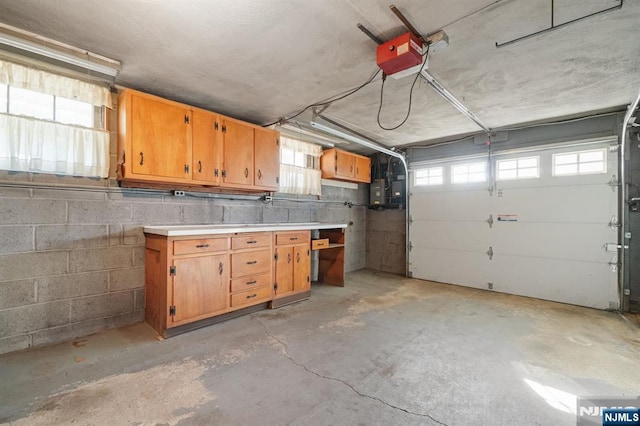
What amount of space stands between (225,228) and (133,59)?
68.3 inches

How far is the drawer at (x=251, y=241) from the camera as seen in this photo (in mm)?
3062

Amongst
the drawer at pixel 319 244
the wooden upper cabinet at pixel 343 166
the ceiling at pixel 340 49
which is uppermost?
the ceiling at pixel 340 49

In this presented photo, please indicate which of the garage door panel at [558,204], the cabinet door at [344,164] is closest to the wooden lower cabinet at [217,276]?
the cabinet door at [344,164]

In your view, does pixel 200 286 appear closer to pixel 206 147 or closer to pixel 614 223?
pixel 206 147

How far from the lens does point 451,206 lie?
4.89m

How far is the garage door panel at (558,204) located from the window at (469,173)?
17.7 inches

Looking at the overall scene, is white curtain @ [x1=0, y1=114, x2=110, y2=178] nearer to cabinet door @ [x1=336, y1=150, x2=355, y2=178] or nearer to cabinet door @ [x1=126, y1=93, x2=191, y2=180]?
cabinet door @ [x1=126, y1=93, x2=191, y2=180]

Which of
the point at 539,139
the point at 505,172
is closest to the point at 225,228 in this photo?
the point at 505,172

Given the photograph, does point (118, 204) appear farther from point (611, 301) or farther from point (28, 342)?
point (611, 301)

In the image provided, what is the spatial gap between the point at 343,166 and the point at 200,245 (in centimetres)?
312

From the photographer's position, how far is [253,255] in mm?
3227

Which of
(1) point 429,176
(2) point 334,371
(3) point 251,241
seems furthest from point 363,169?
(2) point 334,371

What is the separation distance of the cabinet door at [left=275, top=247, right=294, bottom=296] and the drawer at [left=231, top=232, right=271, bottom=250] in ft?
0.74

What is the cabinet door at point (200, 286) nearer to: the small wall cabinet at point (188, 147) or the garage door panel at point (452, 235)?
the small wall cabinet at point (188, 147)
